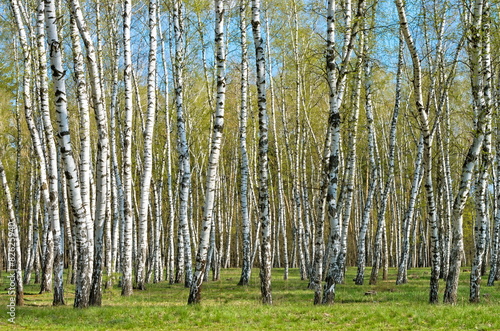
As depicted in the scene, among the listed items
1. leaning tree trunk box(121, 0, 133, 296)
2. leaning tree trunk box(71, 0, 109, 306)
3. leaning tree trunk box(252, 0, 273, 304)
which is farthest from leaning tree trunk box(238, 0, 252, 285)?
leaning tree trunk box(71, 0, 109, 306)

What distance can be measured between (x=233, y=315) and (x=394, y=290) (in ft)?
29.2

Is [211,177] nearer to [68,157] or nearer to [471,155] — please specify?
[68,157]

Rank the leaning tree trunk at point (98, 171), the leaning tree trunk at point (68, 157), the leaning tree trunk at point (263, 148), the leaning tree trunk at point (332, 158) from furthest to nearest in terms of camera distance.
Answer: the leaning tree trunk at point (263, 148)
the leaning tree trunk at point (332, 158)
the leaning tree trunk at point (98, 171)
the leaning tree trunk at point (68, 157)

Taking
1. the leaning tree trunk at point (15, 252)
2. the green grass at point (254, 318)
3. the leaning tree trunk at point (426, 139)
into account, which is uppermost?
the leaning tree trunk at point (426, 139)

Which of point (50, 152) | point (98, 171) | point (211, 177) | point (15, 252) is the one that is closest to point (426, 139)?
point (211, 177)

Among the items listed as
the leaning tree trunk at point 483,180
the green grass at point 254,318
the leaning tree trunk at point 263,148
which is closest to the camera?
the green grass at point 254,318

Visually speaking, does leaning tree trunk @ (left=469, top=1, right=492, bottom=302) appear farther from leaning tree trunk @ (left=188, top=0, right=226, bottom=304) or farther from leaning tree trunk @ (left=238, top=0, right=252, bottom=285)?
leaning tree trunk @ (left=238, top=0, right=252, bottom=285)

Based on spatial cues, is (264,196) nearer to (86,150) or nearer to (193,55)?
(86,150)

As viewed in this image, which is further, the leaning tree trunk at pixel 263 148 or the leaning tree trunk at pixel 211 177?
the leaning tree trunk at pixel 263 148

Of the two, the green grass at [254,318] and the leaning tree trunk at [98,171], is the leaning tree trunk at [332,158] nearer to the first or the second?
the green grass at [254,318]

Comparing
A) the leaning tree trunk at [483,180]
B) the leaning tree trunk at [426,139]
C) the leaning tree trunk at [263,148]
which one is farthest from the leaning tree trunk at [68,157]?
the leaning tree trunk at [483,180]

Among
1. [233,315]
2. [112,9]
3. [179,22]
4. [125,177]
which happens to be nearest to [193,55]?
[112,9]

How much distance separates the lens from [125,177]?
44.4ft

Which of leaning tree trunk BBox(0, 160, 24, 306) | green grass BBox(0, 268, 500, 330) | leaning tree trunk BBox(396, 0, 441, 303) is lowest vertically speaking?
green grass BBox(0, 268, 500, 330)
